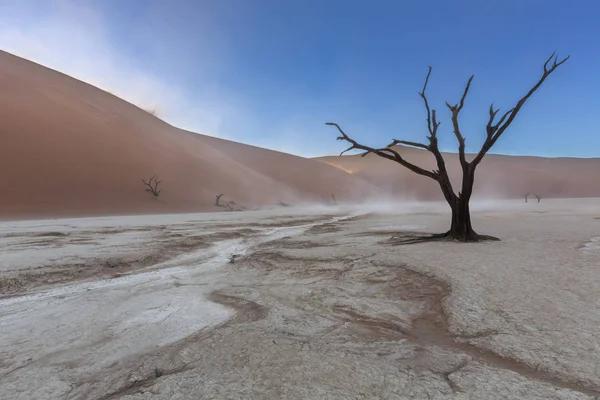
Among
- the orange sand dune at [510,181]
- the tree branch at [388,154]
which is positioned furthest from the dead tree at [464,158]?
the orange sand dune at [510,181]

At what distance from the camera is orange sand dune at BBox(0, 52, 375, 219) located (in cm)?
2667

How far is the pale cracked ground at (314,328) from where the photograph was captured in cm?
233

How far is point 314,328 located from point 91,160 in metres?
35.3

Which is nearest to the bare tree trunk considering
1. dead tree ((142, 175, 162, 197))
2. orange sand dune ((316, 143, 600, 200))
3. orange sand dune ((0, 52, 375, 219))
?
orange sand dune ((0, 52, 375, 219))

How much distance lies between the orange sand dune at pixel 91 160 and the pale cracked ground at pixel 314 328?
23.4 metres

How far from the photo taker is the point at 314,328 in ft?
11.1

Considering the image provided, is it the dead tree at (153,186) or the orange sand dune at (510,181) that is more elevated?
the orange sand dune at (510,181)

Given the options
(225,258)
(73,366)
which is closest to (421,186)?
(225,258)

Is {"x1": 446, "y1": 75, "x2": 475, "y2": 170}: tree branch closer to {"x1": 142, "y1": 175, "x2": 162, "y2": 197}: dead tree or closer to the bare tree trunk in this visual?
the bare tree trunk

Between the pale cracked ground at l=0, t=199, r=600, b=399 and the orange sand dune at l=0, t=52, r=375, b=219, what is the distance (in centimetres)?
2336

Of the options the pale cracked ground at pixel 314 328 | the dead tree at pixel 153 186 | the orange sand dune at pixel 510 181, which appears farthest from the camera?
the orange sand dune at pixel 510 181

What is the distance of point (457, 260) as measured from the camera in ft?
20.0

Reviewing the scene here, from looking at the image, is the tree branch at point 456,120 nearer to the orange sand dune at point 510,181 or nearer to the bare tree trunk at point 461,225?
the bare tree trunk at point 461,225

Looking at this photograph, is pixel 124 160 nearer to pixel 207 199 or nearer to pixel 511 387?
pixel 207 199
